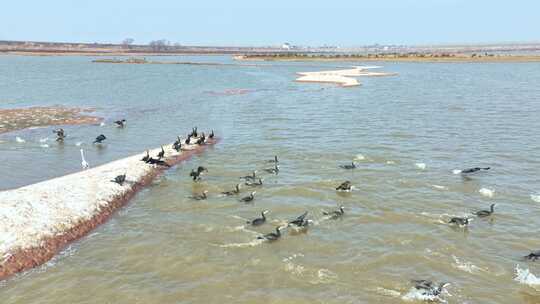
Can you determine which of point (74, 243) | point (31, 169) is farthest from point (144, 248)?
point (31, 169)

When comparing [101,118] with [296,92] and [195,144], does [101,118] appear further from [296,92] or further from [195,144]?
[296,92]

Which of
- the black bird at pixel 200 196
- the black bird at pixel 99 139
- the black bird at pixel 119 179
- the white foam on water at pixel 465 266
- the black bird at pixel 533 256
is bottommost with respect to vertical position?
the white foam on water at pixel 465 266

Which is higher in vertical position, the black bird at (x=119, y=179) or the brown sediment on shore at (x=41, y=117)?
the brown sediment on shore at (x=41, y=117)

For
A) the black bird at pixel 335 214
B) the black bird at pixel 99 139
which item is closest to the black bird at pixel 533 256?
the black bird at pixel 335 214

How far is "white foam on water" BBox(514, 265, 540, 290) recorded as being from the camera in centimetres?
1436

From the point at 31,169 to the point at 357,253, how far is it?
786 inches

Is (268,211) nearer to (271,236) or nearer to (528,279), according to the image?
(271,236)

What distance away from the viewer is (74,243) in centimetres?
1769

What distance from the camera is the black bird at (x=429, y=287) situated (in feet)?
44.7

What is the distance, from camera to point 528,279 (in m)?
14.5

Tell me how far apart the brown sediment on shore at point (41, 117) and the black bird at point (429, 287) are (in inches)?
1373

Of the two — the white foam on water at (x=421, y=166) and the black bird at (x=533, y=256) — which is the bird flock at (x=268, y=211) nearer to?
the black bird at (x=533, y=256)

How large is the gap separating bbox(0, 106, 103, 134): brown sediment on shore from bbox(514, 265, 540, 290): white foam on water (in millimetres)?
37013

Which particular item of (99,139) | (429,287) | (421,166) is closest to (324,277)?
(429,287)
